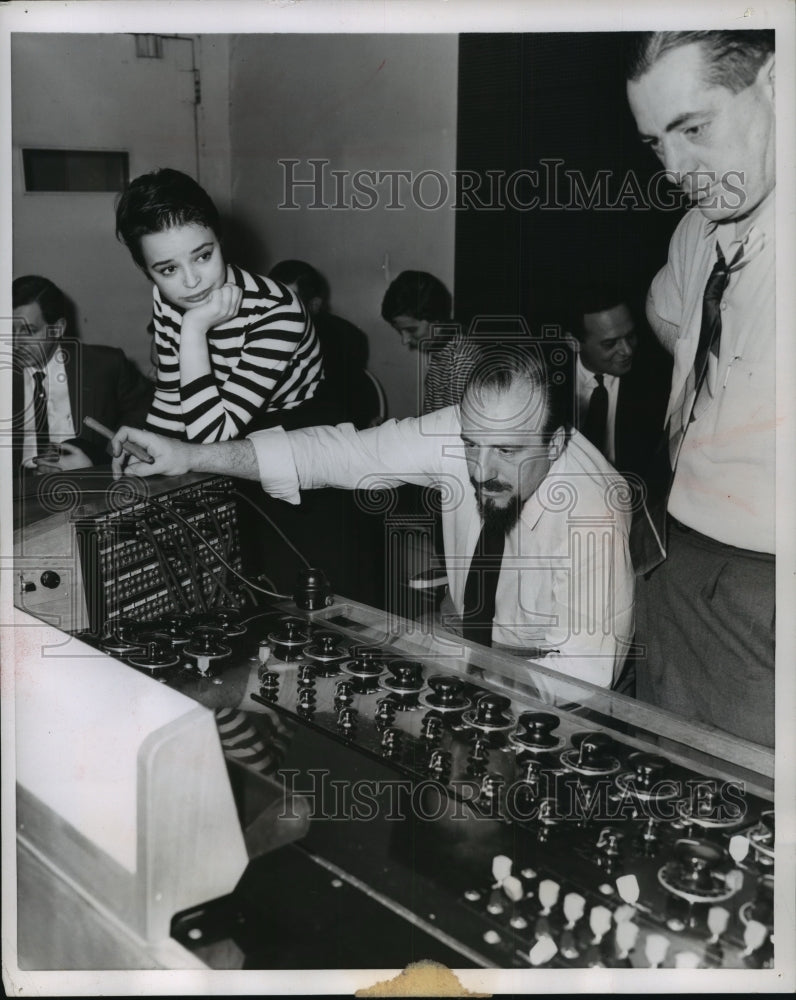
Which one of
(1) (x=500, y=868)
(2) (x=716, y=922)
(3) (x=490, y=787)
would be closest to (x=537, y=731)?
(3) (x=490, y=787)

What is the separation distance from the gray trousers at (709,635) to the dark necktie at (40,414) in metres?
0.99

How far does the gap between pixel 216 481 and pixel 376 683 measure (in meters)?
0.46

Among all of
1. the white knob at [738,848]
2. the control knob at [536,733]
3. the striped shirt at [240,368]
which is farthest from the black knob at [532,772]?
the striped shirt at [240,368]

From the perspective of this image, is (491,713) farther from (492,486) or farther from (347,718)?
(492,486)

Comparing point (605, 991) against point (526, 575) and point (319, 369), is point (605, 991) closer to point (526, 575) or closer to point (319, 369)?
point (526, 575)

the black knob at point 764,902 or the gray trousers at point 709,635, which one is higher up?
the gray trousers at point 709,635

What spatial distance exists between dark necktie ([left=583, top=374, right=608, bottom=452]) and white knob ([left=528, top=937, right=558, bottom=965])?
0.77 metres

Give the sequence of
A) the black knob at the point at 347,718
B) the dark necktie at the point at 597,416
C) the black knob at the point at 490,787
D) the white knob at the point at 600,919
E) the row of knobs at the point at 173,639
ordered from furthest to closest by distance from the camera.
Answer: the dark necktie at the point at 597,416 → the row of knobs at the point at 173,639 → the black knob at the point at 347,718 → the black knob at the point at 490,787 → the white knob at the point at 600,919

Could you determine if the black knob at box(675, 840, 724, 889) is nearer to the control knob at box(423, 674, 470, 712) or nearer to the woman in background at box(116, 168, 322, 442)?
the control knob at box(423, 674, 470, 712)

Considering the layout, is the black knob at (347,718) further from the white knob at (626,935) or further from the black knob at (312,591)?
the white knob at (626,935)

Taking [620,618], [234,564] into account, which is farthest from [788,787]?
[234,564]

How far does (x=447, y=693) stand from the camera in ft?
4.35

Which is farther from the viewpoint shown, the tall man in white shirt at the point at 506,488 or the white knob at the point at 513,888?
the tall man in white shirt at the point at 506,488

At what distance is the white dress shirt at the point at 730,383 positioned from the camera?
143 cm
